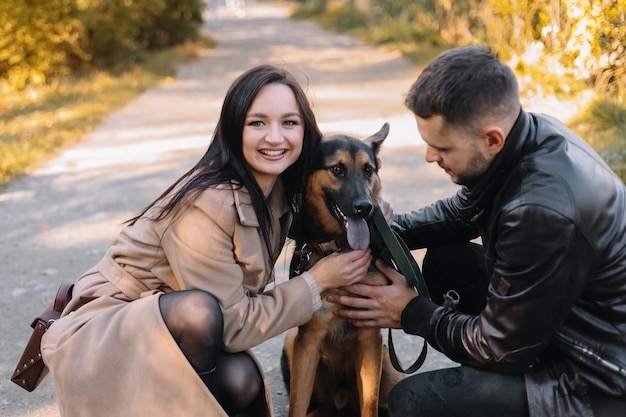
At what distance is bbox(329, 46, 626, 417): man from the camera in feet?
7.70

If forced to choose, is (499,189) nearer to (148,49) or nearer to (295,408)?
(295,408)

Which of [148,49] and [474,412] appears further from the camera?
[148,49]

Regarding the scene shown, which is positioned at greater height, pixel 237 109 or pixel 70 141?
pixel 237 109

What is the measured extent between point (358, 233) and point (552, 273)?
1.16 meters

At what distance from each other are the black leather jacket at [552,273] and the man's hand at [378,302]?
1.45 ft

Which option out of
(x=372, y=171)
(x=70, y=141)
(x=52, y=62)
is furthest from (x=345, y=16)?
(x=372, y=171)

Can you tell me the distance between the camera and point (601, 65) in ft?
24.7

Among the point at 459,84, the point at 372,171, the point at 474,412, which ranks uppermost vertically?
the point at 459,84

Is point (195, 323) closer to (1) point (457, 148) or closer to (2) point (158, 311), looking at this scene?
(2) point (158, 311)

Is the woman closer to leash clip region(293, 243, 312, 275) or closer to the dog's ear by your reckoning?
leash clip region(293, 243, 312, 275)

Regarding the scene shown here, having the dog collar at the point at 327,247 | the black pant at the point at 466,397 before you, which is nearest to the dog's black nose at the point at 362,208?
the dog collar at the point at 327,247

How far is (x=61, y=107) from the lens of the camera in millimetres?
12258

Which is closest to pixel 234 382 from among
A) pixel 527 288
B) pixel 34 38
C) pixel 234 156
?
pixel 234 156

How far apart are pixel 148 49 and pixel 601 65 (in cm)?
1571
